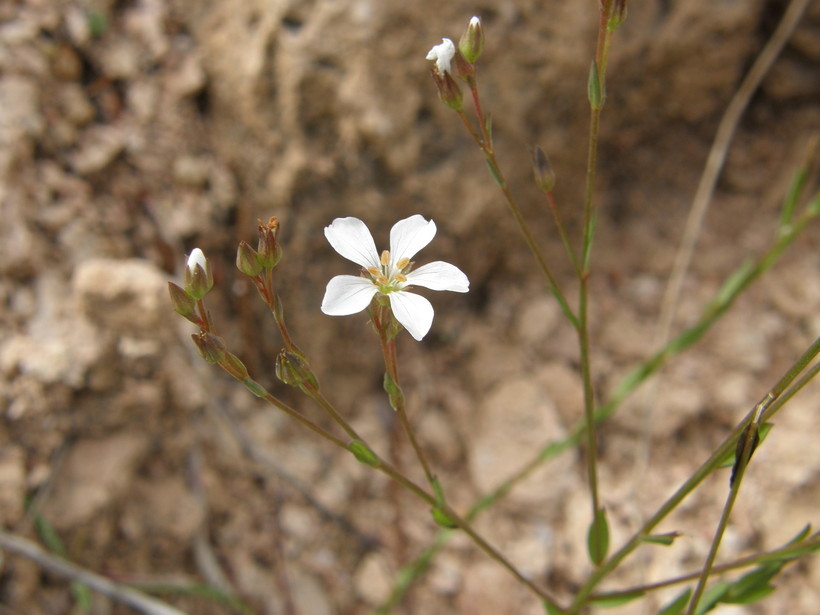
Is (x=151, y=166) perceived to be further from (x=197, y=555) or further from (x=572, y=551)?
(x=572, y=551)

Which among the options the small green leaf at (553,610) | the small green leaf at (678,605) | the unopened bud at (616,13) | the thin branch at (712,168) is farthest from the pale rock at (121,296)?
the thin branch at (712,168)

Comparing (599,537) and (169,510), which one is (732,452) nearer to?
(599,537)

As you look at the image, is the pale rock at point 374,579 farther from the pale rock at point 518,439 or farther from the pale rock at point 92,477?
the pale rock at point 92,477

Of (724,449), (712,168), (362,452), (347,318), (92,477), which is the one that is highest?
(712,168)

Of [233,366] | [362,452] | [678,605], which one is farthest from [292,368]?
[678,605]

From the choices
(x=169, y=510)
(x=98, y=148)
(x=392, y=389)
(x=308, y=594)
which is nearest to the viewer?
(x=392, y=389)

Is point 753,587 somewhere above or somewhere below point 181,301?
below
